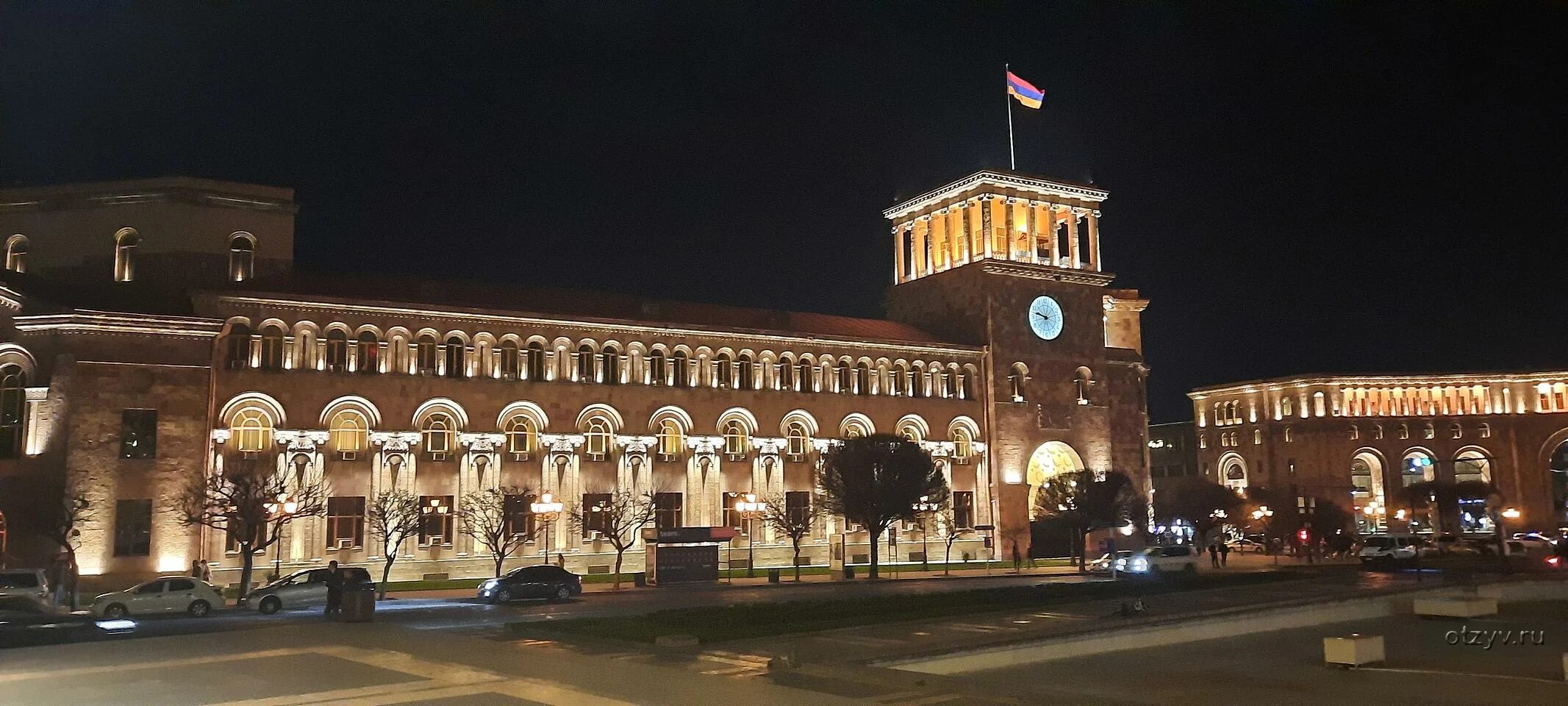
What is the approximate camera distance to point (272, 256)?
5275 centimetres

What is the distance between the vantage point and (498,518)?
155 feet

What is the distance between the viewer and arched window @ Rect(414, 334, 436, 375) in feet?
161

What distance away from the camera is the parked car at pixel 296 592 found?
1315 inches

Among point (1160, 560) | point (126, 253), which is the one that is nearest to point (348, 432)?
point (126, 253)

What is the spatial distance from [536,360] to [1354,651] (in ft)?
126

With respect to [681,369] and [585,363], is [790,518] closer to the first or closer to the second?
[681,369]

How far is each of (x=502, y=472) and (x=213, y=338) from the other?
12.1 m

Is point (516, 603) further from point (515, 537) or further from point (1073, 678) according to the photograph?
point (1073, 678)

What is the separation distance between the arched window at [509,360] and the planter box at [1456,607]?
35.0 meters

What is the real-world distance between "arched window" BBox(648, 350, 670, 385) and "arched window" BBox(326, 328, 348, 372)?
13.0 m

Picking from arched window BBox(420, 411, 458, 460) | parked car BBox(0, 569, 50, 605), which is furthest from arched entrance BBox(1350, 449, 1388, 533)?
parked car BBox(0, 569, 50, 605)

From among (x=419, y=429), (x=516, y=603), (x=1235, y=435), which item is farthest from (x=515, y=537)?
(x=1235, y=435)

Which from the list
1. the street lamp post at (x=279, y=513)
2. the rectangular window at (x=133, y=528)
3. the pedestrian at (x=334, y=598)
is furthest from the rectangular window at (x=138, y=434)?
the pedestrian at (x=334, y=598)

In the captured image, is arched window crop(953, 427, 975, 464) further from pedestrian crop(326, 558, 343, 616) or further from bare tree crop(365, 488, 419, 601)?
pedestrian crop(326, 558, 343, 616)
